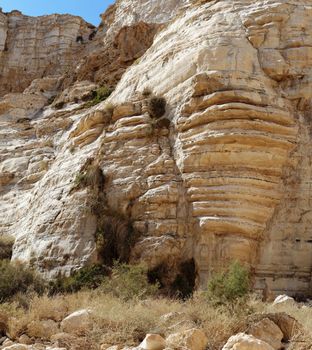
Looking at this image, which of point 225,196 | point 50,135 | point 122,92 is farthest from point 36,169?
point 225,196

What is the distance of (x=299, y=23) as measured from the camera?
527 inches

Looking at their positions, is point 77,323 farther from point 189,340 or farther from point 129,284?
point 129,284

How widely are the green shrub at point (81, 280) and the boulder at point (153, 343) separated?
5194 millimetres

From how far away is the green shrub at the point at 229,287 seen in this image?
25.2 feet

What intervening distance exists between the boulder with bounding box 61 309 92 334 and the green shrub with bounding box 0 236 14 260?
8709 mm

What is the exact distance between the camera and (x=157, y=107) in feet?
44.4

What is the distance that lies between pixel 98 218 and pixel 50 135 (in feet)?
39.3

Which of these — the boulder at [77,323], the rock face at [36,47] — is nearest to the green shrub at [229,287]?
the boulder at [77,323]

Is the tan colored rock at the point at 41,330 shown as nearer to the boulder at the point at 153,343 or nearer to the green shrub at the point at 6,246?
the boulder at the point at 153,343

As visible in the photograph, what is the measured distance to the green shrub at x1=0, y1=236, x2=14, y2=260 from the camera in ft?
48.7

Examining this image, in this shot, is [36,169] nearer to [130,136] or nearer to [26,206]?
[26,206]

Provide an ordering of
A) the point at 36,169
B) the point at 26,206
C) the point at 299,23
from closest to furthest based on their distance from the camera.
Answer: the point at 299,23 → the point at 26,206 → the point at 36,169

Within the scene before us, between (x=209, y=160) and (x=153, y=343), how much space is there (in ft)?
21.4

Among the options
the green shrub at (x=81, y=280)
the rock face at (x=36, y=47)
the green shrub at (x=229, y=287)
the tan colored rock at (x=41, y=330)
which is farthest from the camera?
the rock face at (x=36, y=47)
